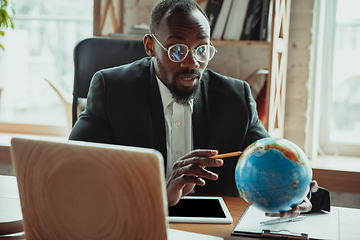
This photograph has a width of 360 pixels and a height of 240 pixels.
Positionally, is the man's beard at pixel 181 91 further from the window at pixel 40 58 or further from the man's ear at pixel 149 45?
the window at pixel 40 58

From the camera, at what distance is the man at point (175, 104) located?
1543 mm

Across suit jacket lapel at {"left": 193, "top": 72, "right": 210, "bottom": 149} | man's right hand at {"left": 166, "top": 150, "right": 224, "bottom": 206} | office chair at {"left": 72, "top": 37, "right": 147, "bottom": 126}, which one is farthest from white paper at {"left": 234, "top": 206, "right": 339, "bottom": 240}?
office chair at {"left": 72, "top": 37, "right": 147, "bottom": 126}

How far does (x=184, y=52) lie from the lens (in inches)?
59.7

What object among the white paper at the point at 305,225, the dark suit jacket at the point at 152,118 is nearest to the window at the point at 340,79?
the dark suit jacket at the point at 152,118

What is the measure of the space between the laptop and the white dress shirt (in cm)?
86

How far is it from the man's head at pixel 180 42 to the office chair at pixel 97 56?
0.15m

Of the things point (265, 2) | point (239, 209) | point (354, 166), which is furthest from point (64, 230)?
point (354, 166)

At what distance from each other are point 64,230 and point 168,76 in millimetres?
931

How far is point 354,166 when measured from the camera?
7.73 ft

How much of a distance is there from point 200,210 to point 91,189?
18.8 inches

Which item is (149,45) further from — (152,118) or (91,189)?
(91,189)

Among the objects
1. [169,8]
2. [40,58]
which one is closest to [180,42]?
[169,8]

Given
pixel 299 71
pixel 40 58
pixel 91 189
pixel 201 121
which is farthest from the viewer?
pixel 40 58

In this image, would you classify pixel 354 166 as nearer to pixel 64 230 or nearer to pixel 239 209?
pixel 239 209
